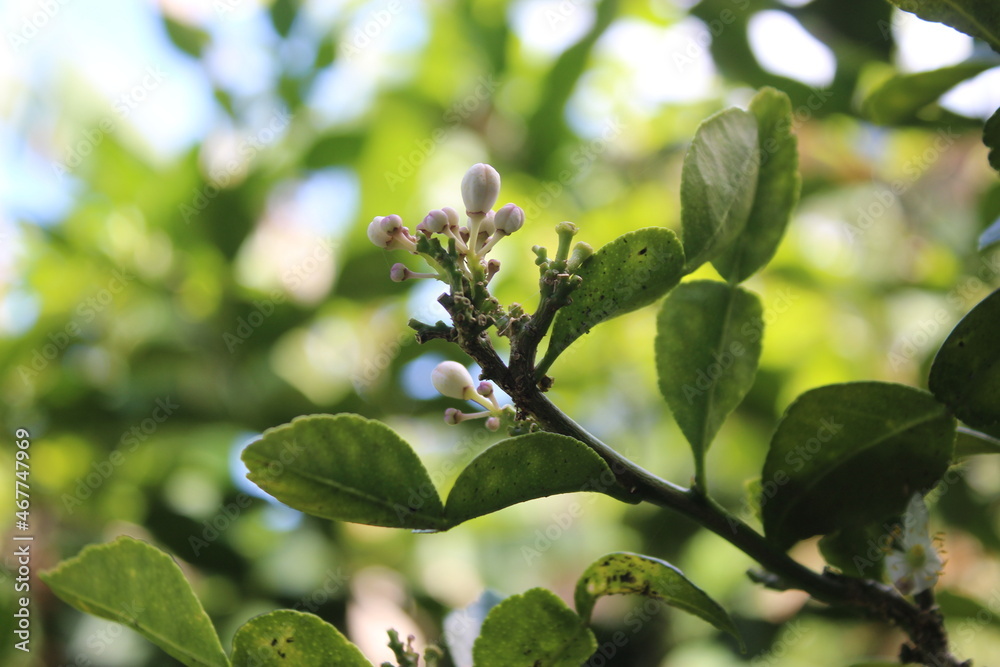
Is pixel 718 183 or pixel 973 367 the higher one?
pixel 718 183

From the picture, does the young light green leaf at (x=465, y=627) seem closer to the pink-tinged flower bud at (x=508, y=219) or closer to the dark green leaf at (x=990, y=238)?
the pink-tinged flower bud at (x=508, y=219)

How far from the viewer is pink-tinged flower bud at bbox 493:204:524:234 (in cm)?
59

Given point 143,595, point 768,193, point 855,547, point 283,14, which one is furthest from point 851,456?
point 283,14

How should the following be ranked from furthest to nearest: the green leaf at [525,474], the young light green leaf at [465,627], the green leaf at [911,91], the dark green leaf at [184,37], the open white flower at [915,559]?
the dark green leaf at [184,37] < the green leaf at [911,91] < the young light green leaf at [465,627] < the open white flower at [915,559] < the green leaf at [525,474]

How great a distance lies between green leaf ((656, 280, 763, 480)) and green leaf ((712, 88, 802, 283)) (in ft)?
0.08

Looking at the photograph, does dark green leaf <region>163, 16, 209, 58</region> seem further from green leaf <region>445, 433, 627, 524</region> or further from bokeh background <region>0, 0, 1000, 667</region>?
green leaf <region>445, 433, 627, 524</region>

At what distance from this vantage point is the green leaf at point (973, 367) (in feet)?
1.90

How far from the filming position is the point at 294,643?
1.86 ft

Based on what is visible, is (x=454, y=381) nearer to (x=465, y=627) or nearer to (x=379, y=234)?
(x=379, y=234)

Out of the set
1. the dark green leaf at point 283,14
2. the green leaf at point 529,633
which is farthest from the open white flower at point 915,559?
the dark green leaf at point 283,14

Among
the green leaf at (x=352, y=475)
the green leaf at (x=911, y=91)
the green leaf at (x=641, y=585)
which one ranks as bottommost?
the green leaf at (x=641, y=585)

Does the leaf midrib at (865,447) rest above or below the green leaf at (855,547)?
above

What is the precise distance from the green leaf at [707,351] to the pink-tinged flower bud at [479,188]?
18 centimetres

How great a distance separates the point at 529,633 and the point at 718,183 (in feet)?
1.17
